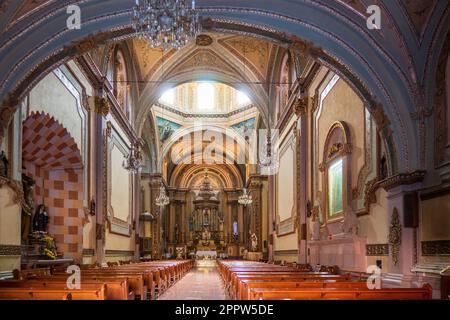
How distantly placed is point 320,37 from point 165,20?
14.0 ft

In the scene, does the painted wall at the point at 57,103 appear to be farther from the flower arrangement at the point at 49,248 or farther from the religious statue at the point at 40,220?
the flower arrangement at the point at 49,248

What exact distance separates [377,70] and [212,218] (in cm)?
3225

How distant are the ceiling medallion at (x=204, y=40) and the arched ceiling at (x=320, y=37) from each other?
28.1ft

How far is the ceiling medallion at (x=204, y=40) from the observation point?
63.9 ft

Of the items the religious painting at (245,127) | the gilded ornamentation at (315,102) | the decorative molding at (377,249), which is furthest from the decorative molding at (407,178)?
the religious painting at (245,127)

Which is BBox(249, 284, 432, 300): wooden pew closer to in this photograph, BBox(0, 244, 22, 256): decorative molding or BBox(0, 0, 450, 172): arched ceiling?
BBox(0, 0, 450, 172): arched ceiling

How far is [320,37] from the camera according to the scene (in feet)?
34.5

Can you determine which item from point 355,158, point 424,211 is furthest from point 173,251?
point 424,211

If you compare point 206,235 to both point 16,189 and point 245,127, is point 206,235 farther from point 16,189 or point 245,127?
point 16,189

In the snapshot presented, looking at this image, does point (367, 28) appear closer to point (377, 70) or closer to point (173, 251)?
point (377, 70)

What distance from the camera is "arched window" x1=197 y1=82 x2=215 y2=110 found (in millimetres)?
33562

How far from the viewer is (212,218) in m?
41.3

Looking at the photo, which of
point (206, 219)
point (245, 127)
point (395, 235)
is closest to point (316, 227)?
point (395, 235)

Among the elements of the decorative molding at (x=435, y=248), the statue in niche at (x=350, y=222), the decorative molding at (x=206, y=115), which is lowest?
the decorative molding at (x=435, y=248)
